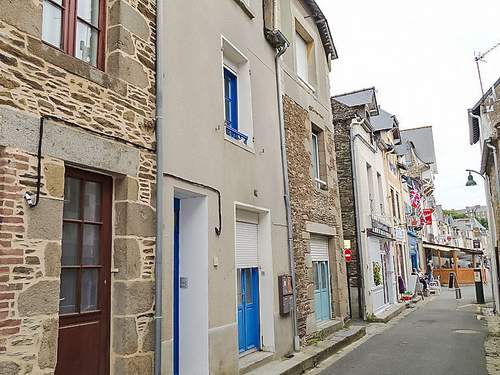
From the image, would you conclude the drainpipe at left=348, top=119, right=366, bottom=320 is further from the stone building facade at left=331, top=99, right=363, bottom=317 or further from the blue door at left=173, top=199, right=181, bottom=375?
the blue door at left=173, top=199, right=181, bottom=375

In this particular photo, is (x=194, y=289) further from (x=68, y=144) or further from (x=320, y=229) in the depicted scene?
(x=320, y=229)

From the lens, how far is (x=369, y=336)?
38.7 feet

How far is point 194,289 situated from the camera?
21.1 feet

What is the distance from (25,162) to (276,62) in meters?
6.80

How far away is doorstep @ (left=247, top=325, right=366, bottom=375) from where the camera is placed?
24.1 ft

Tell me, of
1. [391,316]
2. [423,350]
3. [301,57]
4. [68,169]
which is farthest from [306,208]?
[391,316]

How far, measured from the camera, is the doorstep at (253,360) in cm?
714

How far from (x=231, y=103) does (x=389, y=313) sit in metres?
10.4

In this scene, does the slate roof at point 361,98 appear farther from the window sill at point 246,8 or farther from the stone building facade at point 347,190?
the window sill at point 246,8

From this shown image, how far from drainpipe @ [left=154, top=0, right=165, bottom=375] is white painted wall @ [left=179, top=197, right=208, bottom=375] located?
Answer: 106cm

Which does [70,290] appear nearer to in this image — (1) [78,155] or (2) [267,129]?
(1) [78,155]

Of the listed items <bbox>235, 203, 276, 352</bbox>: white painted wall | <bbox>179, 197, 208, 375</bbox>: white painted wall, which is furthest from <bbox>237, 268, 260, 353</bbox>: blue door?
<bbox>179, 197, 208, 375</bbox>: white painted wall

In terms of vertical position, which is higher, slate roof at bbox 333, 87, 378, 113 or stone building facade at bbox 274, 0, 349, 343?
slate roof at bbox 333, 87, 378, 113

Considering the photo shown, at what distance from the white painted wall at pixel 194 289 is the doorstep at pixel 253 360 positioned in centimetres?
116
